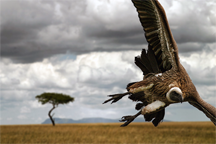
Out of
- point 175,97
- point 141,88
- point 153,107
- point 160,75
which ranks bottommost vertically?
point 153,107

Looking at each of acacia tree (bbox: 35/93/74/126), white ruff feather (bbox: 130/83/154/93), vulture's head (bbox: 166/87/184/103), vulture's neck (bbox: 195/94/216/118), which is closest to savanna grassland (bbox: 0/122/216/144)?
vulture's neck (bbox: 195/94/216/118)

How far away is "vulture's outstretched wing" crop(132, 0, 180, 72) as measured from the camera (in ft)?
12.1

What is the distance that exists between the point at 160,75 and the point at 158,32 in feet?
A: 2.50

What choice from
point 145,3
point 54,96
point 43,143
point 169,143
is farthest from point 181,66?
point 54,96

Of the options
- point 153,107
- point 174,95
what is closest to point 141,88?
point 153,107

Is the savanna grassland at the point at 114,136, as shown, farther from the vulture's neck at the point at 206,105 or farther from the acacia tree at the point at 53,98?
the acacia tree at the point at 53,98

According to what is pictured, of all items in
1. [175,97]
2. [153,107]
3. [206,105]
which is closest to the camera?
[175,97]

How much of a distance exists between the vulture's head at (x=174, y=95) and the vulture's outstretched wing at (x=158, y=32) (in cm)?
60

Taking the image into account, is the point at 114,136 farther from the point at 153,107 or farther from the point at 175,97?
the point at 175,97

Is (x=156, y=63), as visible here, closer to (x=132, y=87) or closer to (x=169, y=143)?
(x=132, y=87)

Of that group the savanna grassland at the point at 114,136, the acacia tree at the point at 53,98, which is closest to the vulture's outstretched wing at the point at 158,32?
the savanna grassland at the point at 114,136

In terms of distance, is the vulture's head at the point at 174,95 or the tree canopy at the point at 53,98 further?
the tree canopy at the point at 53,98

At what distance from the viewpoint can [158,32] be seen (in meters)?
3.88

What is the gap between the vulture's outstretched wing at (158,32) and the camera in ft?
12.1
